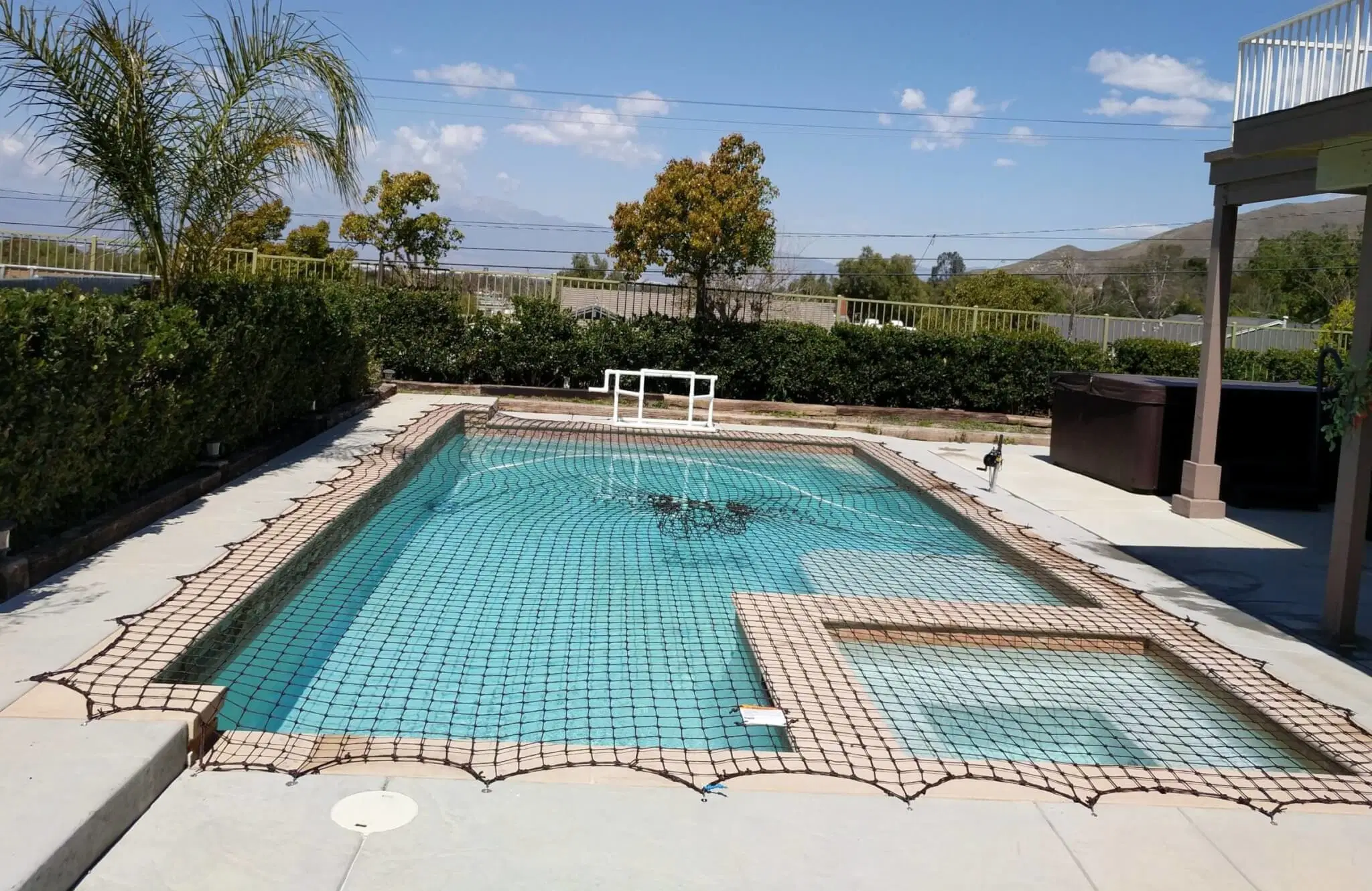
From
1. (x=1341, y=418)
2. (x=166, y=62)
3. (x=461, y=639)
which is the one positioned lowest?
(x=461, y=639)

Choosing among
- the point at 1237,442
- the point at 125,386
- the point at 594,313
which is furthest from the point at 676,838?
the point at 594,313

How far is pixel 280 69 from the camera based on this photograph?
29.3 feet

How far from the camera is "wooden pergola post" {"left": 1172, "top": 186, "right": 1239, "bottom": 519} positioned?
1011 centimetres

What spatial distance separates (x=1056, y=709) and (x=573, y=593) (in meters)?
3.17

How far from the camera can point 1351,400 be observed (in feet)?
19.8

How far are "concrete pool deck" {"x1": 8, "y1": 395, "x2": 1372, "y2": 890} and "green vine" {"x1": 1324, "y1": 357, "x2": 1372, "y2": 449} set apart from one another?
2.73 metres

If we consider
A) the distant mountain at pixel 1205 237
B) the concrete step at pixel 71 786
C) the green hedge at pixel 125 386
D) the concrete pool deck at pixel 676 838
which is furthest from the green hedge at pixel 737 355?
the distant mountain at pixel 1205 237

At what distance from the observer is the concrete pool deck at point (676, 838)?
326 cm

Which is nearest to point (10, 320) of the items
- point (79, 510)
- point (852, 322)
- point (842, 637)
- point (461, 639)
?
point (79, 510)

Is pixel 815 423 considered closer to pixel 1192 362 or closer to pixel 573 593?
pixel 1192 362

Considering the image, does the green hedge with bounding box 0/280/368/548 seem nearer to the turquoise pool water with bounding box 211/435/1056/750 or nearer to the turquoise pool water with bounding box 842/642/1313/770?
the turquoise pool water with bounding box 211/435/1056/750

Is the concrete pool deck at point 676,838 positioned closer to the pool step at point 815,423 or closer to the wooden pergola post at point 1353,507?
the wooden pergola post at point 1353,507

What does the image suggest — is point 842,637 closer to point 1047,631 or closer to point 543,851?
point 1047,631

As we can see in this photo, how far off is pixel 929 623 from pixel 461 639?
2683 mm
